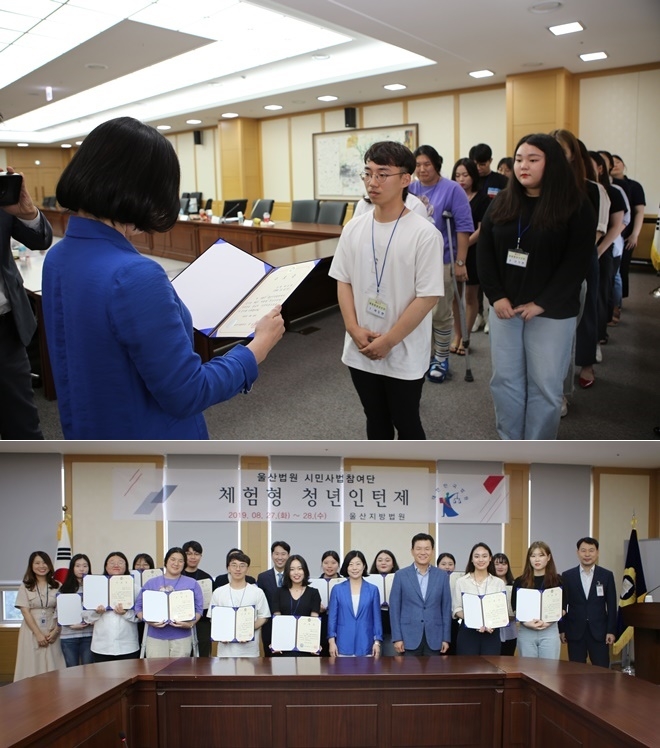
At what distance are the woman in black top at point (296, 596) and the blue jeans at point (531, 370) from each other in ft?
6.94

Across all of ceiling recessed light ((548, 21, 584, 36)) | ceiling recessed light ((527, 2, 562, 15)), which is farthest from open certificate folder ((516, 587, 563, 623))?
ceiling recessed light ((548, 21, 584, 36))

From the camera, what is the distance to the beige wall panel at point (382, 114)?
1005 cm

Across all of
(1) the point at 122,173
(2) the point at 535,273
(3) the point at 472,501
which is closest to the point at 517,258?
(2) the point at 535,273

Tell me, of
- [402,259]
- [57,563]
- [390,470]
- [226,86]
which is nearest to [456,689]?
[390,470]

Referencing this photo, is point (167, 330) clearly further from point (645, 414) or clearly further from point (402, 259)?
point (645, 414)

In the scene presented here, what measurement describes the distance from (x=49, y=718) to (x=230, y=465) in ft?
3.66

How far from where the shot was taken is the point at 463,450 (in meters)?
2.63

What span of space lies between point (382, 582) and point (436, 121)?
765cm


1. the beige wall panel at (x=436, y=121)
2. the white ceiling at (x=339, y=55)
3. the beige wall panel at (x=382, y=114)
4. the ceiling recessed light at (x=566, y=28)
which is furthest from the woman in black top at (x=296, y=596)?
the beige wall panel at (x=382, y=114)

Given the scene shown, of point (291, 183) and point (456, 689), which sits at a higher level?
point (291, 183)

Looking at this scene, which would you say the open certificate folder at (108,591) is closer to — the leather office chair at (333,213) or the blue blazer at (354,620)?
the blue blazer at (354,620)

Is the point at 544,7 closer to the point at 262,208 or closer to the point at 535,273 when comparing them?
the point at 535,273

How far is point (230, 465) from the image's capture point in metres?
2.49

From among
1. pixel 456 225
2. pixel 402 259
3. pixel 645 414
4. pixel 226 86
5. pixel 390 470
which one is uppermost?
pixel 226 86
